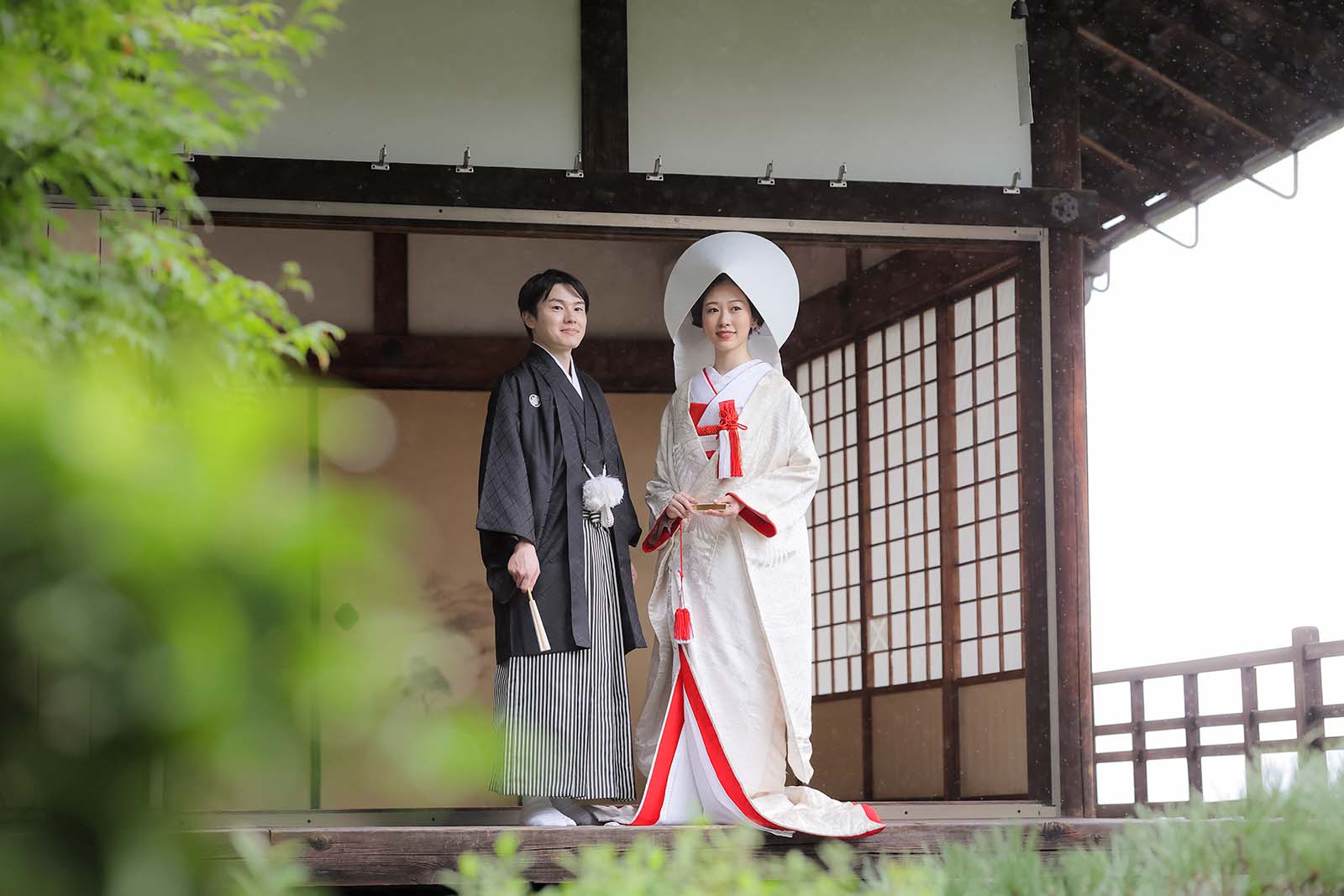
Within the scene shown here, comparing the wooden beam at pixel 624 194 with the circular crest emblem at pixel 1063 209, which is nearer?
the wooden beam at pixel 624 194

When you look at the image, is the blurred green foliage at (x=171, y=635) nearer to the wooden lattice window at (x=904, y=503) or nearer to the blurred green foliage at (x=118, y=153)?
the blurred green foliage at (x=118, y=153)

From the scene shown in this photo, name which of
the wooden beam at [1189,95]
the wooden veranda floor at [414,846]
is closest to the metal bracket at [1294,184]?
the wooden beam at [1189,95]

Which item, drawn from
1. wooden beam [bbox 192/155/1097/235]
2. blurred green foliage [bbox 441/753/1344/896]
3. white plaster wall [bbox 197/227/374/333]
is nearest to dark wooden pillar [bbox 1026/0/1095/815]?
wooden beam [bbox 192/155/1097/235]

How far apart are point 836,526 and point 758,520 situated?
4.08m

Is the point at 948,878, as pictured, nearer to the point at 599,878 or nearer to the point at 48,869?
the point at 599,878

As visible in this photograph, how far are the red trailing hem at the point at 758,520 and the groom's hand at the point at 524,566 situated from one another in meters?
0.61

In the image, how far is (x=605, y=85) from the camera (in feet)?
17.5

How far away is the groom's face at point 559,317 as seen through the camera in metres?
4.52

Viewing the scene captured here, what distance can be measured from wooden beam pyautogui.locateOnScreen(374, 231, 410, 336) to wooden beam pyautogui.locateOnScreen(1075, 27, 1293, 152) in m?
4.15

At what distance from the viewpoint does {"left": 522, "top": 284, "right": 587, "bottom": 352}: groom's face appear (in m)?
4.52

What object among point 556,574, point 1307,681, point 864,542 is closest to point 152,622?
point 556,574

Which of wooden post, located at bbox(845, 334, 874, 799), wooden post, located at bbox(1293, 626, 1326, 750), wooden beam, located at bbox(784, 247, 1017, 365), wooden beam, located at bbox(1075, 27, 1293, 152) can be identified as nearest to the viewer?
wooden beam, located at bbox(1075, 27, 1293, 152)

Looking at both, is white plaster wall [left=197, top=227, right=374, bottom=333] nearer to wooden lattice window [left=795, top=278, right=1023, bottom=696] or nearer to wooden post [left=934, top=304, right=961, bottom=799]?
wooden lattice window [left=795, top=278, right=1023, bottom=696]

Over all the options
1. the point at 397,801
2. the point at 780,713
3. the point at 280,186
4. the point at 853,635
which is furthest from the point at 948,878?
the point at 397,801
